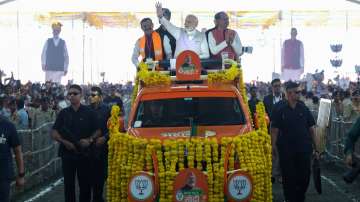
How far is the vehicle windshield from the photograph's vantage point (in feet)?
36.7

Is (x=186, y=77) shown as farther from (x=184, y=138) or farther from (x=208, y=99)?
(x=184, y=138)

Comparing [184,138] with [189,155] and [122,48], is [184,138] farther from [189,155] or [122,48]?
[122,48]

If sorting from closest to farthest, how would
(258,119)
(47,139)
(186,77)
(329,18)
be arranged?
(258,119)
(186,77)
(47,139)
(329,18)

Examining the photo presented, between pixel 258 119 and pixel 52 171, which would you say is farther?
pixel 52 171

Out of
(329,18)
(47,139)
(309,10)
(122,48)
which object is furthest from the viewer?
(122,48)

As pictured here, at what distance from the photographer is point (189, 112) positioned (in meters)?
11.3

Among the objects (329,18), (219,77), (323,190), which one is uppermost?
(329,18)

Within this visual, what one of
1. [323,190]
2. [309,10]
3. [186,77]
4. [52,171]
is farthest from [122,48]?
[186,77]

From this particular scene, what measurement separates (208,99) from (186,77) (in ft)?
2.03

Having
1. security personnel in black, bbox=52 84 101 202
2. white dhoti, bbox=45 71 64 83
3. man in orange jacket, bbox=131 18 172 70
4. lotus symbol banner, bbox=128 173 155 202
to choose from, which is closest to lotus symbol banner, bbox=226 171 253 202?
lotus symbol banner, bbox=128 173 155 202

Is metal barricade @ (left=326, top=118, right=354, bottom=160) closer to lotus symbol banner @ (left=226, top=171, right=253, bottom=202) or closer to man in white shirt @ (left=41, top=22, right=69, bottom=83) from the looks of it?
man in white shirt @ (left=41, top=22, right=69, bottom=83)

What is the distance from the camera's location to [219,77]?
11.8 m

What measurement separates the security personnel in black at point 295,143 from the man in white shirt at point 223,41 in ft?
6.39

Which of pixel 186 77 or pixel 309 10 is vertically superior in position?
pixel 309 10
